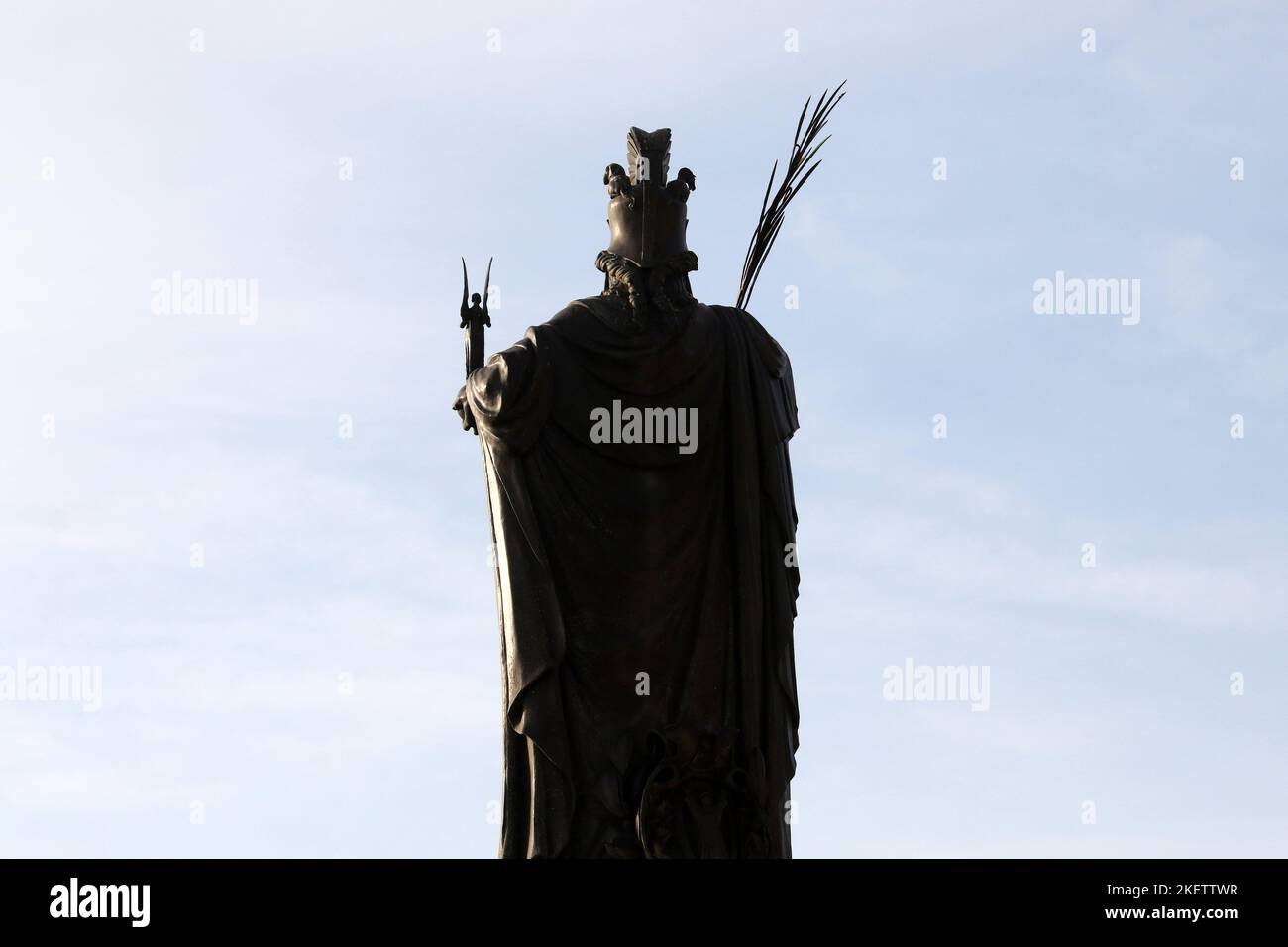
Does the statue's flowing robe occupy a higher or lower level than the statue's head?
lower

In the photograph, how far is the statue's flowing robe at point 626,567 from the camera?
16.9 metres

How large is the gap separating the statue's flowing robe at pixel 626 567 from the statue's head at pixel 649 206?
1.29 ft

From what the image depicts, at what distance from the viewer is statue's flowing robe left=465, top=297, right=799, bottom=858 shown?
16.9m

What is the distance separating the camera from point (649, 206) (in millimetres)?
17578

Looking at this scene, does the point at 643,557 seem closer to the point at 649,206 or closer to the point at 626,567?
the point at 626,567

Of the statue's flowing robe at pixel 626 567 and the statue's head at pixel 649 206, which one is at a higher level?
the statue's head at pixel 649 206

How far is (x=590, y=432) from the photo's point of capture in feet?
56.9

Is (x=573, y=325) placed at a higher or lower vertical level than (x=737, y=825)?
higher

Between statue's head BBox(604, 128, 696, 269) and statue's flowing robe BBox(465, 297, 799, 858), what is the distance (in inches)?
15.5
